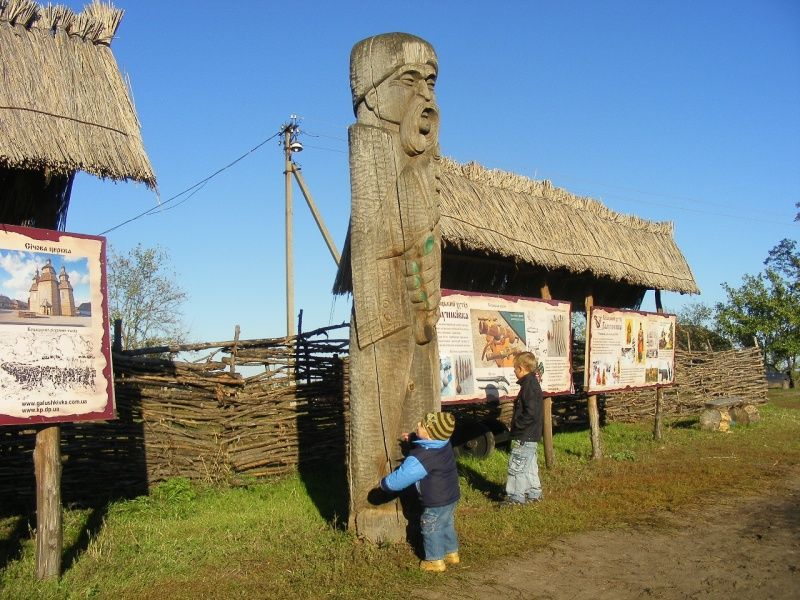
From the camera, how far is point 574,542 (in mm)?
6574

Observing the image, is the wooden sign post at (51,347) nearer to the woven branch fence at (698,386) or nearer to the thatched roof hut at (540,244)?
the thatched roof hut at (540,244)

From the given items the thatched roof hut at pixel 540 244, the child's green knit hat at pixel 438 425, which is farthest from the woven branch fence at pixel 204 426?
the child's green knit hat at pixel 438 425

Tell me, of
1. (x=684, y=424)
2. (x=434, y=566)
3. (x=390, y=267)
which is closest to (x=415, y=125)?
(x=390, y=267)

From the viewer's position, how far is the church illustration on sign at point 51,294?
5262 millimetres

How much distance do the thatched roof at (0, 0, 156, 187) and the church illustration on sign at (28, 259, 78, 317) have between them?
0.87 metres

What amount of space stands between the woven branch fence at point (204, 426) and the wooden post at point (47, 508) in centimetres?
310

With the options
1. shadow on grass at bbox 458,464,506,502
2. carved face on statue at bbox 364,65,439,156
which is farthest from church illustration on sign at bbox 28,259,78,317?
shadow on grass at bbox 458,464,506,502

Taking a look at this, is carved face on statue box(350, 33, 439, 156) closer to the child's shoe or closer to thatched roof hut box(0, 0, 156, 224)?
thatched roof hut box(0, 0, 156, 224)

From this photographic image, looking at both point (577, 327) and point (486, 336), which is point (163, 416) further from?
point (577, 327)

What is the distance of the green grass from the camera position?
17.8ft

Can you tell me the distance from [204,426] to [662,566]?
5710 millimetres

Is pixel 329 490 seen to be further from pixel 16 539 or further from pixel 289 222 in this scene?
pixel 289 222

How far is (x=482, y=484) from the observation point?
30.4ft

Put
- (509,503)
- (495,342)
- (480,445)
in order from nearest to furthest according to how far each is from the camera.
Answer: (509,503), (495,342), (480,445)
